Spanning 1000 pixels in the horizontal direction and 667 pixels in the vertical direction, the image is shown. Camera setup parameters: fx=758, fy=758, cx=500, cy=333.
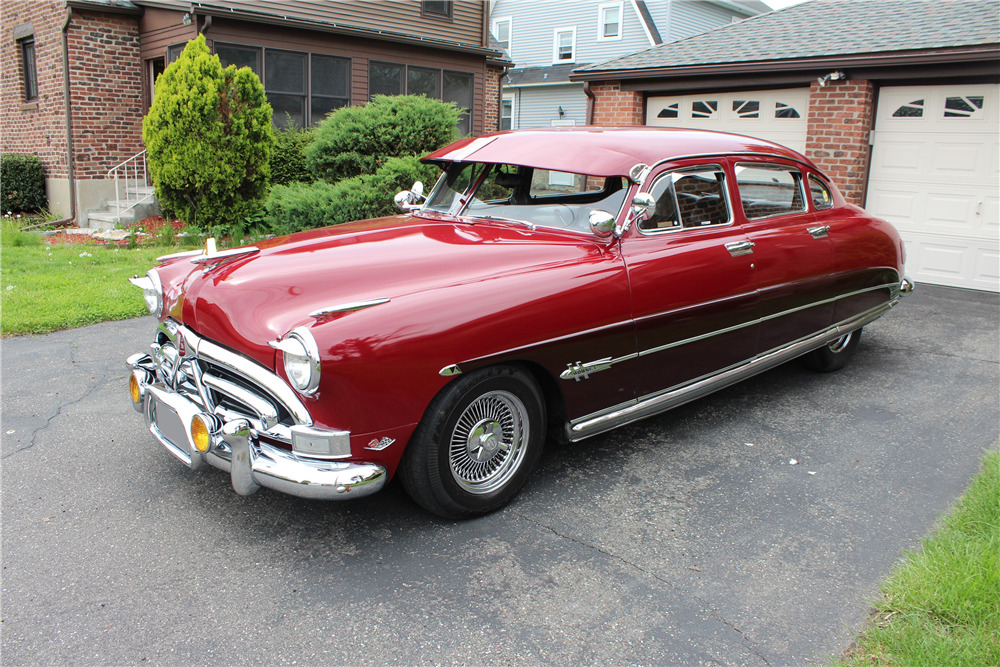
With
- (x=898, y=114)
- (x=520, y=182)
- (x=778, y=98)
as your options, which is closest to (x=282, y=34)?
(x=778, y=98)

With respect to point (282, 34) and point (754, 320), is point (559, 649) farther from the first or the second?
point (282, 34)

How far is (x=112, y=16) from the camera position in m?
13.4

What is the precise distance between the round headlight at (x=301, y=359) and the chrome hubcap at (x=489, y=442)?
2.27ft

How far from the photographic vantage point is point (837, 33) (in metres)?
10.0

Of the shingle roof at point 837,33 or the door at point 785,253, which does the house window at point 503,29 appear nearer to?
the shingle roof at point 837,33

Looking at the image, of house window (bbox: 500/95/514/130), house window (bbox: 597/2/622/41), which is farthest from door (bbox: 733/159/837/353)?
house window (bbox: 500/95/514/130)

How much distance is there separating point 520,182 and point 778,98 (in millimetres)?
7074

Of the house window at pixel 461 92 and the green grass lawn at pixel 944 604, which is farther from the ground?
the house window at pixel 461 92

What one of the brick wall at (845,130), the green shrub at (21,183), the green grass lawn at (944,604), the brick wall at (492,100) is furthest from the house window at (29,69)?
the green grass lawn at (944,604)

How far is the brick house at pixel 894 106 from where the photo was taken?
8578 mm

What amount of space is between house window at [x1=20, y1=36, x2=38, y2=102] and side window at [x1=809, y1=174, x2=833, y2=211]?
1473 centimetres

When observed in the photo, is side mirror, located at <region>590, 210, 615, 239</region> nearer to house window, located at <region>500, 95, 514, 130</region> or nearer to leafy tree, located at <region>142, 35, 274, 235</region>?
leafy tree, located at <region>142, 35, 274, 235</region>

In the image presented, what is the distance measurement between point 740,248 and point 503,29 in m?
29.6

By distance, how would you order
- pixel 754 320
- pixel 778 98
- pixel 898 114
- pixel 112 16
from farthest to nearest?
pixel 112 16
pixel 778 98
pixel 898 114
pixel 754 320
